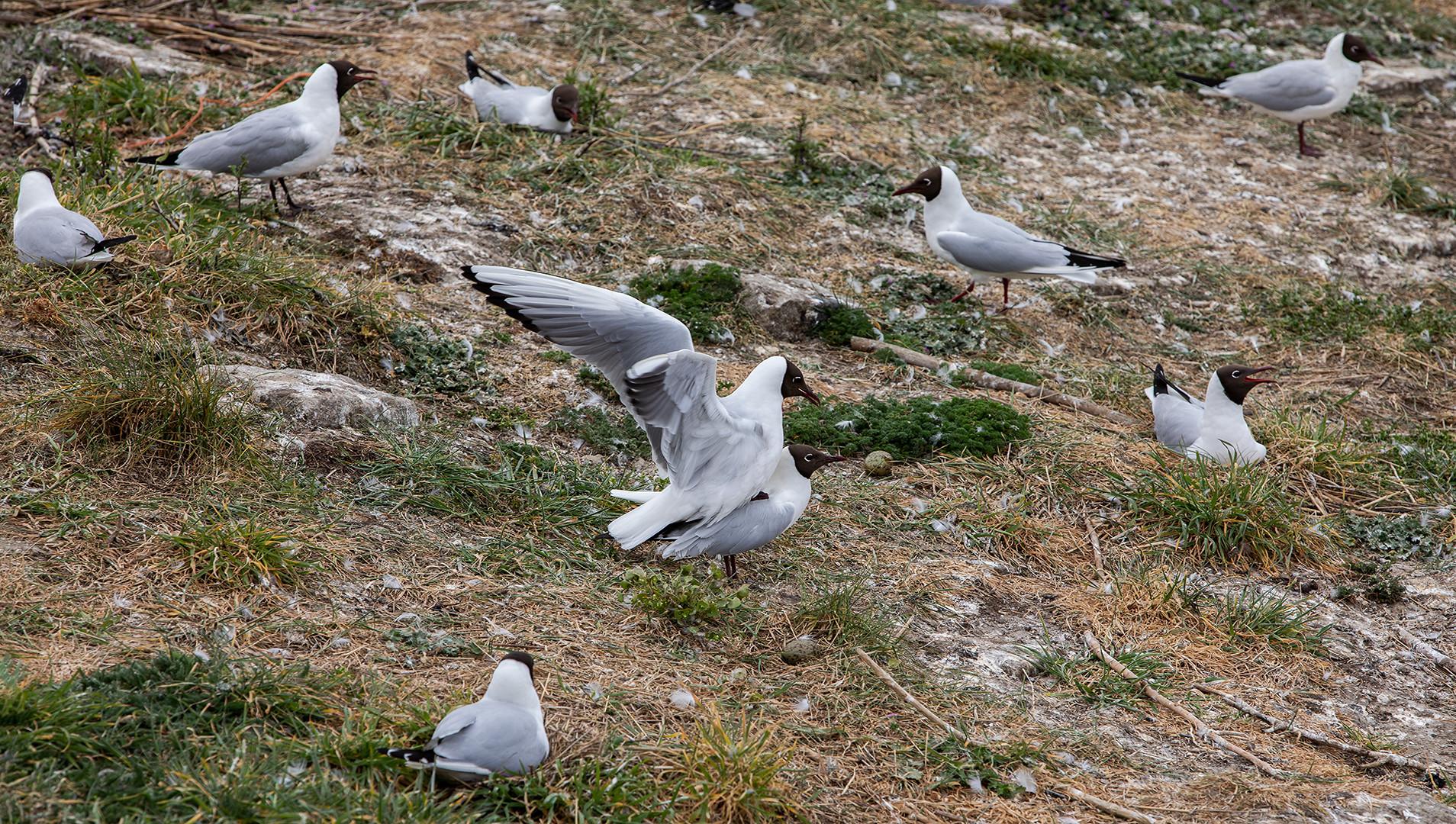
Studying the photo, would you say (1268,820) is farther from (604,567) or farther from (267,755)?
(267,755)

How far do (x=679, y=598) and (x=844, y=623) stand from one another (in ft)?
1.76

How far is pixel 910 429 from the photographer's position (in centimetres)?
492

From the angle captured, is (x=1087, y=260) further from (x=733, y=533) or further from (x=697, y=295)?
(x=733, y=533)

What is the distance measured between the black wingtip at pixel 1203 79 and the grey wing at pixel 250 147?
6793 millimetres

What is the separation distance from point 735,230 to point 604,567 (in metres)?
3.02

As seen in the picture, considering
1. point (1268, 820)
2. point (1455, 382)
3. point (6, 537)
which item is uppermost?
point (6, 537)

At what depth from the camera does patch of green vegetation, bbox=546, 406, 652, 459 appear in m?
4.70

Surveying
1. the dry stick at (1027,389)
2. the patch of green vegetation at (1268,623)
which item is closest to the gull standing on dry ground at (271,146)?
the dry stick at (1027,389)

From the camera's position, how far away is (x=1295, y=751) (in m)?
3.42

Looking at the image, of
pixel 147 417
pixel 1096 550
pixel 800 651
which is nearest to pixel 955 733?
pixel 800 651

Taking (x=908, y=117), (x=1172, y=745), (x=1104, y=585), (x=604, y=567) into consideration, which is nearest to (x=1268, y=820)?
(x=1172, y=745)

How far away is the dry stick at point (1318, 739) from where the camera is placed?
3387mm

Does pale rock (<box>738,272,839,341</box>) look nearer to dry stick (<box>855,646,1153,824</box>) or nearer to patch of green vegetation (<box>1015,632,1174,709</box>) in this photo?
patch of green vegetation (<box>1015,632,1174,709</box>)

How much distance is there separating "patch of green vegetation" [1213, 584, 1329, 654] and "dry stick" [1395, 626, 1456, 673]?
32cm
